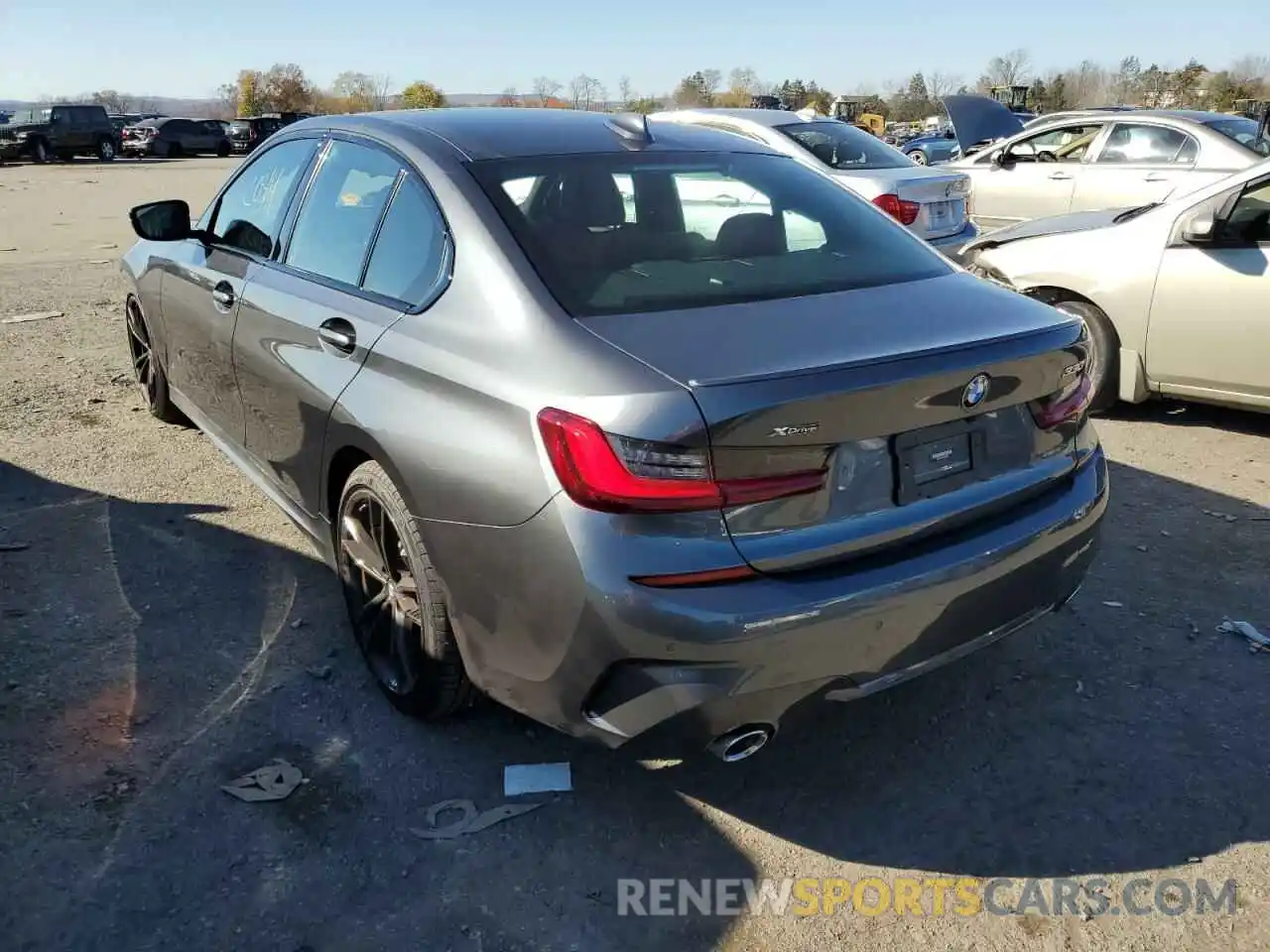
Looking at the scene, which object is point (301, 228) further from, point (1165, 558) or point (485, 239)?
point (1165, 558)

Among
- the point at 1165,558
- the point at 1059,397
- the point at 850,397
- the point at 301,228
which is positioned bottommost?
the point at 1165,558

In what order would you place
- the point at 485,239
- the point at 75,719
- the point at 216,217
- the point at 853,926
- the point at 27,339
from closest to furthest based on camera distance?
1. the point at 853,926
2. the point at 485,239
3. the point at 75,719
4. the point at 216,217
5. the point at 27,339

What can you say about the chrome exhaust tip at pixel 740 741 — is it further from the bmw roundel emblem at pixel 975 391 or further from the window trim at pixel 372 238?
the window trim at pixel 372 238

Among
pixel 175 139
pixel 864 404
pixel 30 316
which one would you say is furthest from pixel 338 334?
pixel 175 139

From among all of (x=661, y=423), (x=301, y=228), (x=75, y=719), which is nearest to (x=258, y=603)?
(x=75, y=719)

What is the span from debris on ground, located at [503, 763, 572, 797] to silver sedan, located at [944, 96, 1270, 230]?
9514 millimetres

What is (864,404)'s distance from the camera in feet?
7.72

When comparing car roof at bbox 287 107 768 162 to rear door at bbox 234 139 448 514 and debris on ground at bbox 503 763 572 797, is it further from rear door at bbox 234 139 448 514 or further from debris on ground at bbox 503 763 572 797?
debris on ground at bbox 503 763 572 797

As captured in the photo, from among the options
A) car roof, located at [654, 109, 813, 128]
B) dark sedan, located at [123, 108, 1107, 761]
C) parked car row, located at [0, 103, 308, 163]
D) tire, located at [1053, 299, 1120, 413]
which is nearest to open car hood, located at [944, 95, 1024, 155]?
car roof, located at [654, 109, 813, 128]

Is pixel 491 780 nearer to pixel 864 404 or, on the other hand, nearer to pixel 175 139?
pixel 864 404

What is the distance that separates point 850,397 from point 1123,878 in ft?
4.49

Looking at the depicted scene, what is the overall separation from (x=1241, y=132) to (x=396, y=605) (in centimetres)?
1129

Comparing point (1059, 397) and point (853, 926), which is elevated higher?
point (1059, 397)

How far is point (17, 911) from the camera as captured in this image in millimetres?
2475
